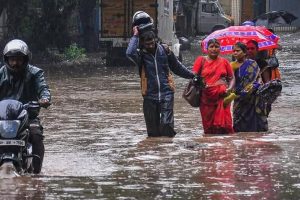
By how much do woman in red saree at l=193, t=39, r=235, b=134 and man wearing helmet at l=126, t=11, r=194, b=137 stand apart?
0.34 metres

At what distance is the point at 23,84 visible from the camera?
10117 millimetres

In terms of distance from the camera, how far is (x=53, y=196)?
8828 millimetres

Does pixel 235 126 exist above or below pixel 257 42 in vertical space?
below

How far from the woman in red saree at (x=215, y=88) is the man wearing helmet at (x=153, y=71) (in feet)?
1.11

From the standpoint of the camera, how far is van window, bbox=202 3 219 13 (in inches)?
2144

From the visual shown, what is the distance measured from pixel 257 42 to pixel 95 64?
20.5 metres

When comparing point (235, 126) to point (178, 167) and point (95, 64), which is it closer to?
point (178, 167)

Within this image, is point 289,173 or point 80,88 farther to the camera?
point 80,88

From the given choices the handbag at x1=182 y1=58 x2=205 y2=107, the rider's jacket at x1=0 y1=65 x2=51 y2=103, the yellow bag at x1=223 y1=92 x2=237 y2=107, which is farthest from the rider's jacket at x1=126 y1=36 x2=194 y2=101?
the rider's jacket at x1=0 y1=65 x2=51 y2=103

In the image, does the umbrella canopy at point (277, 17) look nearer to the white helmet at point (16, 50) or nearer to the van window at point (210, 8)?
the van window at point (210, 8)

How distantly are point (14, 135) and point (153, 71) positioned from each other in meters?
3.68

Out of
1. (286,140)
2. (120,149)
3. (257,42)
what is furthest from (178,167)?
(257,42)

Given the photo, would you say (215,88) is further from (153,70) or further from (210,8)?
(210,8)

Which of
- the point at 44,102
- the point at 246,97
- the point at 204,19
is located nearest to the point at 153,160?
the point at 44,102
